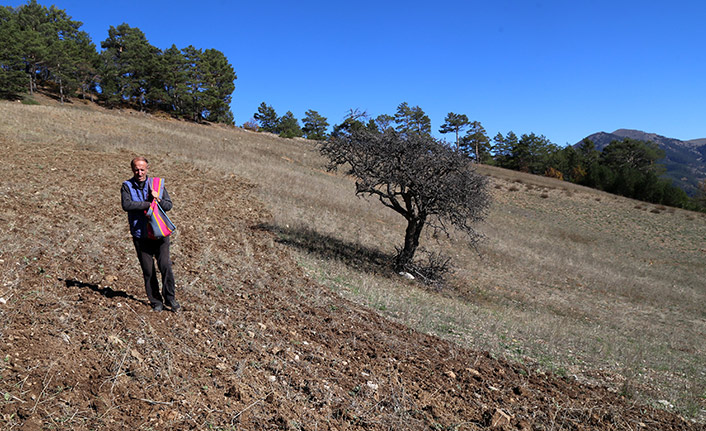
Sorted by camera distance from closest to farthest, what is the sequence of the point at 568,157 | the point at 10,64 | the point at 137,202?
the point at 137,202, the point at 10,64, the point at 568,157

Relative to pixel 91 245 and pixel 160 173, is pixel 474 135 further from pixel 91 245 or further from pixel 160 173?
pixel 91 245

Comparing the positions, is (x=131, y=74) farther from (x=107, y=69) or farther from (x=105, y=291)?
(x=105, y=291)

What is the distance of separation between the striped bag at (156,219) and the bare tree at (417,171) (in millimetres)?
7386

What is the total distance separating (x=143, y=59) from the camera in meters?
55.7

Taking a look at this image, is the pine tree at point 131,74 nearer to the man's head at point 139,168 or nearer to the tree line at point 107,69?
the tree line at point 107,69

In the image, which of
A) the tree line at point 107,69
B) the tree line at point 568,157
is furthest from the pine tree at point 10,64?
the tree line at point 568,157

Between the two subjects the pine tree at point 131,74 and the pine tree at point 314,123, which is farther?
the pine tree at point 314,123

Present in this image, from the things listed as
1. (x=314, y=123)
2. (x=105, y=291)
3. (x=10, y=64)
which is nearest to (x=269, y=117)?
(x=314, y=123)

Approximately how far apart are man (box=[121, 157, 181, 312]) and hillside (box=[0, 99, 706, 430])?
9.8 inches

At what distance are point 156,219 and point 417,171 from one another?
8396mm

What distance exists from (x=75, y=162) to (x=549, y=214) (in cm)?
3535

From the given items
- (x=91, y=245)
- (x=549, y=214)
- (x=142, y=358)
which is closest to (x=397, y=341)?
(x=142, y=358)

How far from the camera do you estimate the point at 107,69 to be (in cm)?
5375

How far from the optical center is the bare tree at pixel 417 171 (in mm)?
12055
